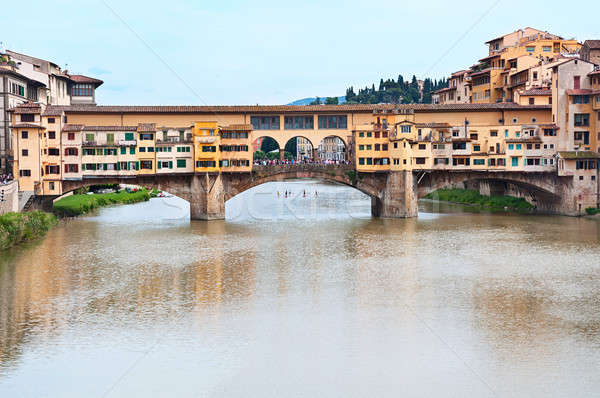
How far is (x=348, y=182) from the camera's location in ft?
174

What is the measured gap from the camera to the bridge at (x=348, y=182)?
5091cm

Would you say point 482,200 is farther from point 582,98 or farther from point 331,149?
point 331,149

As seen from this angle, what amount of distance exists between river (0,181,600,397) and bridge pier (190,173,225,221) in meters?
6.87

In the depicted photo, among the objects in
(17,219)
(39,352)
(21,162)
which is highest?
(21,162)

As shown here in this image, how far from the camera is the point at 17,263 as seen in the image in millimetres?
33812

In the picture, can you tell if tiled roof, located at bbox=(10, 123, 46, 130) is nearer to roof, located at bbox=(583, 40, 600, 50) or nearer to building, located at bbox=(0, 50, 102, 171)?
building, located at bbox=(0, 50, 102, 171)

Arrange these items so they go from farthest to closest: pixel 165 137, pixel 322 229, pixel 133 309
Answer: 1. pixel 165 137
2. pixel 322 229
3. pixel 133 309

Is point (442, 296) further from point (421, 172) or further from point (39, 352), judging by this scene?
point (421, 172)

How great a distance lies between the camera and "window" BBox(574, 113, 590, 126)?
52125mm

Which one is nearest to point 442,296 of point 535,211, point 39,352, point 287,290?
point 287,290

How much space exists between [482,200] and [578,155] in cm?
1347

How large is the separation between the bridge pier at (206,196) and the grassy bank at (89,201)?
34.3 feet

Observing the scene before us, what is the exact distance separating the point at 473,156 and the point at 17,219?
101 feet

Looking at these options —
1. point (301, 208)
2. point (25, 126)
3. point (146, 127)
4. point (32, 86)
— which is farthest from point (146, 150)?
point (301, 208)
